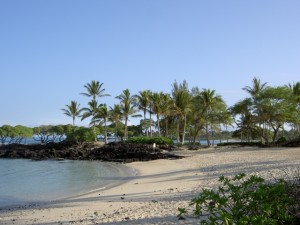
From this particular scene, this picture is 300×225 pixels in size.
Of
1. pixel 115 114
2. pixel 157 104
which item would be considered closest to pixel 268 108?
pixel 157 104

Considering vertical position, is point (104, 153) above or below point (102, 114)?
below

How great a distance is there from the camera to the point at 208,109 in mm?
50875

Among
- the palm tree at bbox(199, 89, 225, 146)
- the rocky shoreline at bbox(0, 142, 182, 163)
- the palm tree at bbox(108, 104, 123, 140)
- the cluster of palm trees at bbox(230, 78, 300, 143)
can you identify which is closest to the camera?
the rocky shoreline at bbox(0, 142, 182, 163)

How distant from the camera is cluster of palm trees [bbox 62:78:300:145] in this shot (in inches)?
1677

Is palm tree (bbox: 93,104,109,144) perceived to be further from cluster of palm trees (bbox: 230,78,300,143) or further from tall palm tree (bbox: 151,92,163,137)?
cluster of palm trees (bbox: 230,78,300,143)

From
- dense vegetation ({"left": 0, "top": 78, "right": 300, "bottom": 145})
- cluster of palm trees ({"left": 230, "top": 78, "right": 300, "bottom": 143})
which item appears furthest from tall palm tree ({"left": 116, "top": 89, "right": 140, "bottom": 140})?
cluster of palm trees ({"left": 230, "top": 78, "right": 300, "bottom": 143})

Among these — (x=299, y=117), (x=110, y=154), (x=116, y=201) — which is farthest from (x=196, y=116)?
(x=116, y=201)

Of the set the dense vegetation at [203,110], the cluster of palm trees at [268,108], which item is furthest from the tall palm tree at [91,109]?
the cluster of palm trees at [268,108]

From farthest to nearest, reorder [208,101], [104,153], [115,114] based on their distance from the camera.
→ [115,114]
[208,101]
[104,153]

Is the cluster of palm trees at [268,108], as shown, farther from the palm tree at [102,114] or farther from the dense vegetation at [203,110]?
the palm tree at [102,114]

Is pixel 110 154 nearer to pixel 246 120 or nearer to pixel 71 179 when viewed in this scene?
pixel 71 179

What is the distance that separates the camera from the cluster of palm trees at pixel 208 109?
140 feet

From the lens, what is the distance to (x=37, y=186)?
60.8 ft

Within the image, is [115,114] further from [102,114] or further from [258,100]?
[258,100]
